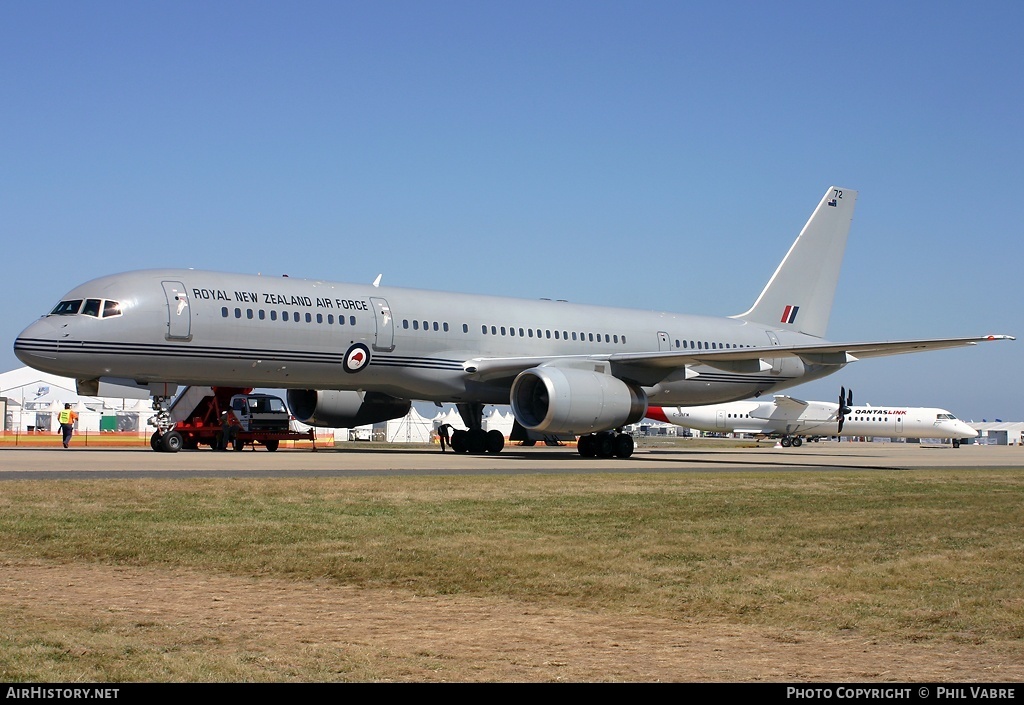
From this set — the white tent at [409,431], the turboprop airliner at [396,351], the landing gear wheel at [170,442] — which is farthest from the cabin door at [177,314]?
the white tent at [409,431]

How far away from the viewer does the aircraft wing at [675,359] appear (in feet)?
98.4

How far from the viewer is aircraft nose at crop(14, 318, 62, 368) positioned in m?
25.1

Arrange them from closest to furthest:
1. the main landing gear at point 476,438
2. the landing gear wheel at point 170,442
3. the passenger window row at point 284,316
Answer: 1. the passenger window row at point 284,316
2. the landing gear wheel at point 170,442
3. the main landing gear at point 476,438

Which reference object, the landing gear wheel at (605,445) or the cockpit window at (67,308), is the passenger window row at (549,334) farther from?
the cockpit window at (67,308)

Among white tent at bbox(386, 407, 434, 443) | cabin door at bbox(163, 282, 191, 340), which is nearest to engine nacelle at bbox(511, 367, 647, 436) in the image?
cabin door at bbox(163, 282, 191, 340)

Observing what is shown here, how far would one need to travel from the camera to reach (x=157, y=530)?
444 inches

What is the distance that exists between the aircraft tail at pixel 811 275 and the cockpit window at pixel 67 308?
2391cm

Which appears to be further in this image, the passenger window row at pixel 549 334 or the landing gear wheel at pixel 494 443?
the landing gear wheel at pixel 494 443

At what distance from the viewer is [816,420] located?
73.2 m

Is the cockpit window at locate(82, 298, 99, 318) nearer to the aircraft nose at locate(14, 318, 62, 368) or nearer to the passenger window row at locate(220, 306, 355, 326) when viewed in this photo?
the aircraft nose at locate(14, 318, 62, 368)

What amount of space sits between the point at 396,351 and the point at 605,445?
6537 mm

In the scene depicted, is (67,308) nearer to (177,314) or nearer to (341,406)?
(177,314)

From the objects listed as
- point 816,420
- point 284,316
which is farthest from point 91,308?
point 816,420
